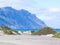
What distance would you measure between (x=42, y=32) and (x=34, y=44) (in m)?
10.0

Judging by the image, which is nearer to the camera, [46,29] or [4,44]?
[4,44]

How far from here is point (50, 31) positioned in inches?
874

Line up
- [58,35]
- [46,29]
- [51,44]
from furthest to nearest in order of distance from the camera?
[46,29], [58,35], [51,44]

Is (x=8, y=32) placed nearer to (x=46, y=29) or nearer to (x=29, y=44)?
(x=46, y=29)

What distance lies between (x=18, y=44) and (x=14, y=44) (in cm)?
20

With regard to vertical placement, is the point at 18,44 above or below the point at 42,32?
below

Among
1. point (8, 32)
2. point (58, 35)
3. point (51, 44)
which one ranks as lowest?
point (51, 44)

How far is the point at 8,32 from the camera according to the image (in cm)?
2212

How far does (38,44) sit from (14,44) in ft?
3.91

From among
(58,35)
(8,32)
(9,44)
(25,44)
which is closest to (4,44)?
(9,44)

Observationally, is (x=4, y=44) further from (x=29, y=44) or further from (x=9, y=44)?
(x=29, y=44)

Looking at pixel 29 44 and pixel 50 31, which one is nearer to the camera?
pixel 29 44

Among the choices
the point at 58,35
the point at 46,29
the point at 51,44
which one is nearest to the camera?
the point at 51,44

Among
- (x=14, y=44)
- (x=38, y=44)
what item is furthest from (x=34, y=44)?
(x=14, y=44)
